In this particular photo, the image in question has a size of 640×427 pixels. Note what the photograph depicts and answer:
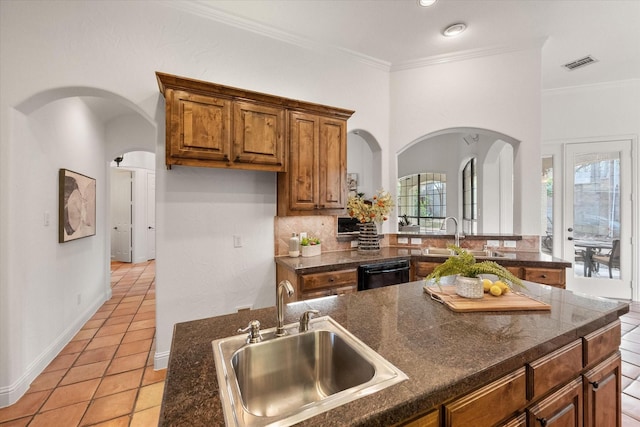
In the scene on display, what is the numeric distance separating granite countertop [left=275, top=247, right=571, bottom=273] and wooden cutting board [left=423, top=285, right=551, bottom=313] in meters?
1.13

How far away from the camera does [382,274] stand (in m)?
2.86

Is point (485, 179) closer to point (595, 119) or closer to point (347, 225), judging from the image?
point (595, 119)

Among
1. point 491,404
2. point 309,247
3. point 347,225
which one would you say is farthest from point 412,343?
point 347,225

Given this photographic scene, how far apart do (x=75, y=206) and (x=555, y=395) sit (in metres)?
4.49

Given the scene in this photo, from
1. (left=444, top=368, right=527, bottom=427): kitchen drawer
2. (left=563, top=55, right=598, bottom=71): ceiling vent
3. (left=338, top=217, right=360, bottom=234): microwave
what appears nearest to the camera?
(left=444, top=368, right=527, bottom=427): kitchen drawer

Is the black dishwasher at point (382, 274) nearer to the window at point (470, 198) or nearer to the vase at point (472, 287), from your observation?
the vase at point (472, 287)

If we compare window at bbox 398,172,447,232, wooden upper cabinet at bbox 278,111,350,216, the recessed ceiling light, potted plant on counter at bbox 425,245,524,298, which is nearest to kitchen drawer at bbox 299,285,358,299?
wooden upper cabinet at bbox 278,111,350,216

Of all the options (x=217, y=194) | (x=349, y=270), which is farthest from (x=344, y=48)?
(x=349, y=270)

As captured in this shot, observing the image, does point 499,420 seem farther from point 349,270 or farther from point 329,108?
point 329,108

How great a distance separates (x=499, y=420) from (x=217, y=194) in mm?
2590

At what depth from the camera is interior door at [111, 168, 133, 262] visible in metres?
7.14

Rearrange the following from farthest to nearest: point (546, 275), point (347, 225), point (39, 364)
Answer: point (347, 225) → point (546, 275) → point (39, 364)

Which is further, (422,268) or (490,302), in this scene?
(422,268)

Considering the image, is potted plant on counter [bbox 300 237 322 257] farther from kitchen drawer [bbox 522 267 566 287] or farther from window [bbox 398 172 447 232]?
window [bbox 398 172 447 232]
